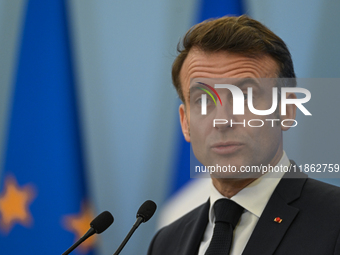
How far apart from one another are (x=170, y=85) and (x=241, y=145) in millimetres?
1072

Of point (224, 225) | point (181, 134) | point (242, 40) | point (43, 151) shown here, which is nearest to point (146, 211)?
point (224, 225)

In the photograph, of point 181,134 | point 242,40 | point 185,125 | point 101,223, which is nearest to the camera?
point 101,223

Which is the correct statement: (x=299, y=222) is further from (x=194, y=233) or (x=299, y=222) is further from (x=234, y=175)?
(x=194, y=233)

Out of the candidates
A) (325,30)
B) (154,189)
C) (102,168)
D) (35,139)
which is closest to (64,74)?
(35,139)

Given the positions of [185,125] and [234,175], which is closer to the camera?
[234,175]

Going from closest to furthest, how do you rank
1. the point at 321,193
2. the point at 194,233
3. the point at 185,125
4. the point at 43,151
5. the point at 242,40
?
the point at 321,193 < the point at 242,40 < the point at 194,233 < the point at 185,125 < the point at 43,151

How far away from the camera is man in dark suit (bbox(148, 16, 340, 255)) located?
1.36 metres

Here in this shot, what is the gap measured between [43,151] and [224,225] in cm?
157

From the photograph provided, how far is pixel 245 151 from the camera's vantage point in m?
1.46

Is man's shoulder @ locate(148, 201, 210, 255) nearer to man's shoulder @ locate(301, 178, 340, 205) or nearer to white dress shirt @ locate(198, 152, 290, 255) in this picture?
white dress shirt @ locate(198, 152, 290, 255)

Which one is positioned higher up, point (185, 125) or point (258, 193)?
point (185, 125)

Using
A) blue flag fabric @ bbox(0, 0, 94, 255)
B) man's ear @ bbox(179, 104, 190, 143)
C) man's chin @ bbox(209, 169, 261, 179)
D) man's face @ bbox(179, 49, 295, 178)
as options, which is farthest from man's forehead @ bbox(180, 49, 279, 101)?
blue flag fabric @ bbox(0, 0, 94, 255)

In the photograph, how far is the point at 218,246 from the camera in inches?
55.6

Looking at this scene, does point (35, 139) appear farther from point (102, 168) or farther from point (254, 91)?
point (254, 91)
